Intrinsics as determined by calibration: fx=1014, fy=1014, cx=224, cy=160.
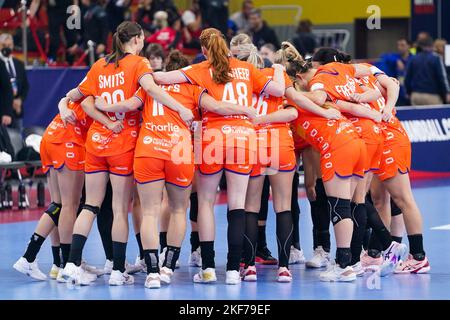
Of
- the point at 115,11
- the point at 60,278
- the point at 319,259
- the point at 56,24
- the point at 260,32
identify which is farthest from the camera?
the point at 260,32

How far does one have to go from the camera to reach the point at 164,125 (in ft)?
27.1

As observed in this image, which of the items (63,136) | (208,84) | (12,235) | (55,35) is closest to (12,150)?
(12,235)

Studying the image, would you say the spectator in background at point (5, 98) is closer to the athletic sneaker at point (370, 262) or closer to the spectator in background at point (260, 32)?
the athletic sneaker at point (370, 262)

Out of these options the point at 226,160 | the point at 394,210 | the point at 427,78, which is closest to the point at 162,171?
the point at 226,160

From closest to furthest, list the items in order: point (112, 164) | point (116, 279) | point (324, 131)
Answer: point (112, 164), point (116, 279), point (324, 131)

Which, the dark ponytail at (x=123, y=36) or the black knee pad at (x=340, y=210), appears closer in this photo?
the dark ponytail at (x=123, y=36)

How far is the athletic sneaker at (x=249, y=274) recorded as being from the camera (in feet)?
28.6

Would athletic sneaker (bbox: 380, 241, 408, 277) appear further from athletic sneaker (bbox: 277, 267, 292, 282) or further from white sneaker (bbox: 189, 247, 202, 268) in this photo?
white sneaker (bbox: 189, 247, 202, 268)

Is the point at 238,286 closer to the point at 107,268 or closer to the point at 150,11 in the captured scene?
the point at 107,268

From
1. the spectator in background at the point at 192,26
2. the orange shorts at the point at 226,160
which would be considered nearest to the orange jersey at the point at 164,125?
the orange shorts at the point at 226,160

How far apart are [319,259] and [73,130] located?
2598 mm

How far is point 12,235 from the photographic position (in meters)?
11.6

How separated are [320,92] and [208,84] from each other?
1.03 meters

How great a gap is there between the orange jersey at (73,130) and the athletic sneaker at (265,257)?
2132 millimetres
